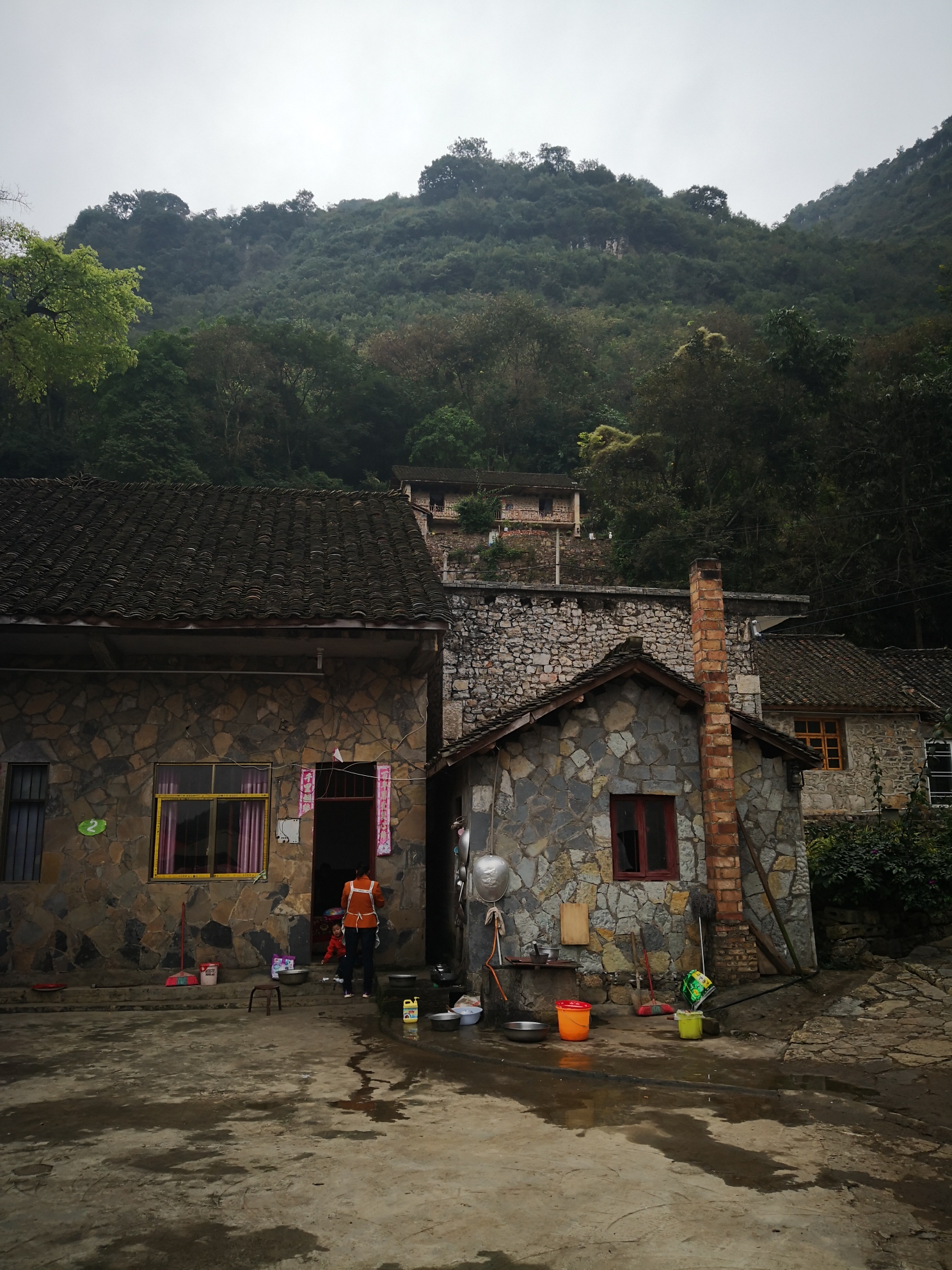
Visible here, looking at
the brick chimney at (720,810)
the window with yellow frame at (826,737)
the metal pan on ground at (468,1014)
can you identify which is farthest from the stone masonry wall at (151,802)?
the window with yellow frame at (826,737)

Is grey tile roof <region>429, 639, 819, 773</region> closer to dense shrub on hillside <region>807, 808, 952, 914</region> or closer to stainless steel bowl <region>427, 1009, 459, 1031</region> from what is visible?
dense shrub on hillside <region>807, 808, 952, 914</region>

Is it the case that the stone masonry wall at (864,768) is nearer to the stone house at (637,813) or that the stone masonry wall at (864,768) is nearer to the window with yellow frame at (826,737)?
the window with yellow frame at (826,737)

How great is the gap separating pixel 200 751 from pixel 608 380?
157ft

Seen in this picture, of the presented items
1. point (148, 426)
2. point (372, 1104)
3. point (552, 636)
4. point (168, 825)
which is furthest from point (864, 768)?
point (148, 426)

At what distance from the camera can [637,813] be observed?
12.0 metres

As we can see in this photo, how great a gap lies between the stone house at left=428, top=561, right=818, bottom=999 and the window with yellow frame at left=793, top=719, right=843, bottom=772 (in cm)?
1314

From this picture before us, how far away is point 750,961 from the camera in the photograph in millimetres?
11547

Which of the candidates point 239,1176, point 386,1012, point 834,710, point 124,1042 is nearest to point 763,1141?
point 239,1176

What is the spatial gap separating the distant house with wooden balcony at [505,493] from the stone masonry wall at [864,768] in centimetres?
2142

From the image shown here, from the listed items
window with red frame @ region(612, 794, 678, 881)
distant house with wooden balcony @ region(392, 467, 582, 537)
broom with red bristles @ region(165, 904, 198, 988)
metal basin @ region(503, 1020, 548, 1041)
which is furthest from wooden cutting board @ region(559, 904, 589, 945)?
distant house with wooden balcony @ region(392, 467, 582, 537)

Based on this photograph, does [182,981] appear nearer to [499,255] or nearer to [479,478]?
[479,478]

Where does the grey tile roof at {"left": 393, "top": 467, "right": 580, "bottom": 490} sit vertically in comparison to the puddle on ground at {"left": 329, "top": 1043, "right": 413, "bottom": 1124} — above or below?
above

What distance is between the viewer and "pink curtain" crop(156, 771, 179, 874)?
1243cm

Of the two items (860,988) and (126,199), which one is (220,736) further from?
(126,199)
